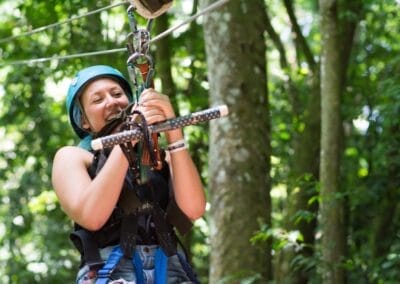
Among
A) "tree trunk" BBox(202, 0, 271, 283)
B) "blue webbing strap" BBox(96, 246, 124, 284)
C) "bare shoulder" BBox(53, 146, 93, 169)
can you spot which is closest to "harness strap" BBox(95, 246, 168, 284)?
"blue webbing strap" BBox(96, 246, 124, 284)

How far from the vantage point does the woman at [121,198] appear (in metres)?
2.66

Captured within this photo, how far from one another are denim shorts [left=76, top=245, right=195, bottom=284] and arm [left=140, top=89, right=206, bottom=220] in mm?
170

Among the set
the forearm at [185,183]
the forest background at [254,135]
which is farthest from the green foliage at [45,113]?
the forearm at [185,183]

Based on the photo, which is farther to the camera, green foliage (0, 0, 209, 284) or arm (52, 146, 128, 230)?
green foliage (0, 0, 209, 284)

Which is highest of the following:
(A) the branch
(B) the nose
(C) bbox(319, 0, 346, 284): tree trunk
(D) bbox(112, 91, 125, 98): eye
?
(A) the branch

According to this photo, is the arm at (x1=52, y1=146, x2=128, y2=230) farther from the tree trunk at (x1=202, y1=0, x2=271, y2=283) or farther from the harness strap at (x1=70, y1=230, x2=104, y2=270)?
the tree trunk at (x1=202, y1=0, x2=271, y2=283)

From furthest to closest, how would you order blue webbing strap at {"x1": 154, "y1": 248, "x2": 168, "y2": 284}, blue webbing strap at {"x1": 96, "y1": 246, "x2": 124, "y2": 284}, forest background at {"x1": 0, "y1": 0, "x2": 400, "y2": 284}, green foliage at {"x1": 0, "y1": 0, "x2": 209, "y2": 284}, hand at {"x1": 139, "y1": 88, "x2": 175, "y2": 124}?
green foliage at {"x1": 0, "y1": 0, "x2": 209, "y2": 284} < forest background at {"x1": 0, "y1": 0, "x2": 400, "y2": 284} < blue webbing strap at {"x1": 154, "y1": 248, "x2": 168, "y2": 284} < blue webbing strap at {"x1": 96, "y1": 246, "x2": 124, "y2": 284} < hand at {"x1": 139, "y1": 88, "x2": 175, "y2": 124}

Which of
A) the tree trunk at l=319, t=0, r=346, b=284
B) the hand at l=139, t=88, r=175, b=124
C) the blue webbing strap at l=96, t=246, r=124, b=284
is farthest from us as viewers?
the tree trunk at l=319, t=0, r=346, b=284

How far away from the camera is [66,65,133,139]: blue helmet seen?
9.80 ft

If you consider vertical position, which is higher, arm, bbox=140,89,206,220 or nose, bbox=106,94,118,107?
nose, bbox=106,94,118,107

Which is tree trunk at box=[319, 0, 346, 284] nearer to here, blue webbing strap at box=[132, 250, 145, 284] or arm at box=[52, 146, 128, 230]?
blue webbing strap at box=[132, 250, 145, 284]

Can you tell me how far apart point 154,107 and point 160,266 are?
55 centimetres

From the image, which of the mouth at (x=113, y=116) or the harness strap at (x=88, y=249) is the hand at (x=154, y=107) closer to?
the mouth at (x=113, y=116)

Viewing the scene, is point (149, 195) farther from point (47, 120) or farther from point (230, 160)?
point (47, 120)
